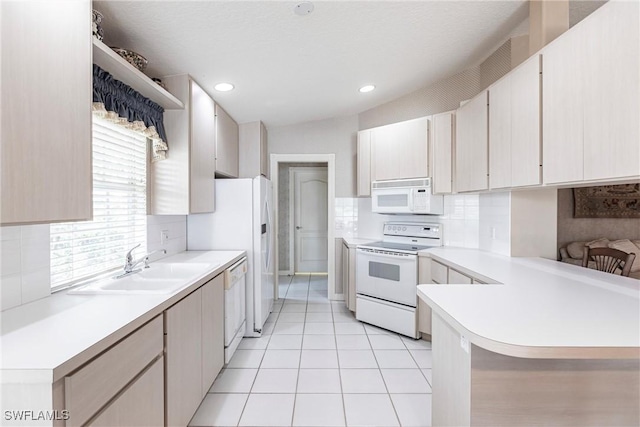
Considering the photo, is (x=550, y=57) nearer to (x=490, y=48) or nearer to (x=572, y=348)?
(x=490, y=48)

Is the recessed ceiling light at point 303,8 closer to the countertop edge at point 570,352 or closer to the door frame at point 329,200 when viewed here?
the countertop edge at point 570,352

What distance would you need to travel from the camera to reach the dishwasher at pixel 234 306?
2.41 meters

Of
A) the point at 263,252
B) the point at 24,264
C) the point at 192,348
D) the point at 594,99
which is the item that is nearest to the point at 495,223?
the point at 594,99

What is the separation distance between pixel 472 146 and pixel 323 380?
2.25 meters

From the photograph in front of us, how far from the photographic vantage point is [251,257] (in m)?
3.06

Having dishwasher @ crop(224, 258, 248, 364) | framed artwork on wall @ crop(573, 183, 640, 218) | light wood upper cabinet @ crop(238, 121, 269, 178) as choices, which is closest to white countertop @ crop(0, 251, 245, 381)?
dishwasher @ crop(224, 258, 248, 364)

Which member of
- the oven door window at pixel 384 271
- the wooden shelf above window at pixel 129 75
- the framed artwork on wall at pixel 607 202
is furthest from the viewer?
the framed artwork on wall at pixel 607 202

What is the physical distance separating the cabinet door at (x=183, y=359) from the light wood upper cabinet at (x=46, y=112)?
2.22 ft

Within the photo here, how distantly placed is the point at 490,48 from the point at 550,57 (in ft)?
3.60

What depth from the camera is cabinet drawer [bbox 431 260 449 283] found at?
2.48 m

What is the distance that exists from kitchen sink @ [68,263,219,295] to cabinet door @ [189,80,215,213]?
462 millimetres

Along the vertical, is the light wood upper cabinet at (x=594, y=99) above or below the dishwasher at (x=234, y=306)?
above

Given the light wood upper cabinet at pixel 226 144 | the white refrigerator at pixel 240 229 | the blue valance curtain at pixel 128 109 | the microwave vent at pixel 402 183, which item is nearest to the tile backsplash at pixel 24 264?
the blue valance curtain at pixel 128 109

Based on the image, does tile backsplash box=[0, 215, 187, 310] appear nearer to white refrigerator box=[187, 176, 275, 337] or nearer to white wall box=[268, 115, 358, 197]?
white refrigerator box=[187, 176, 275, 337]
